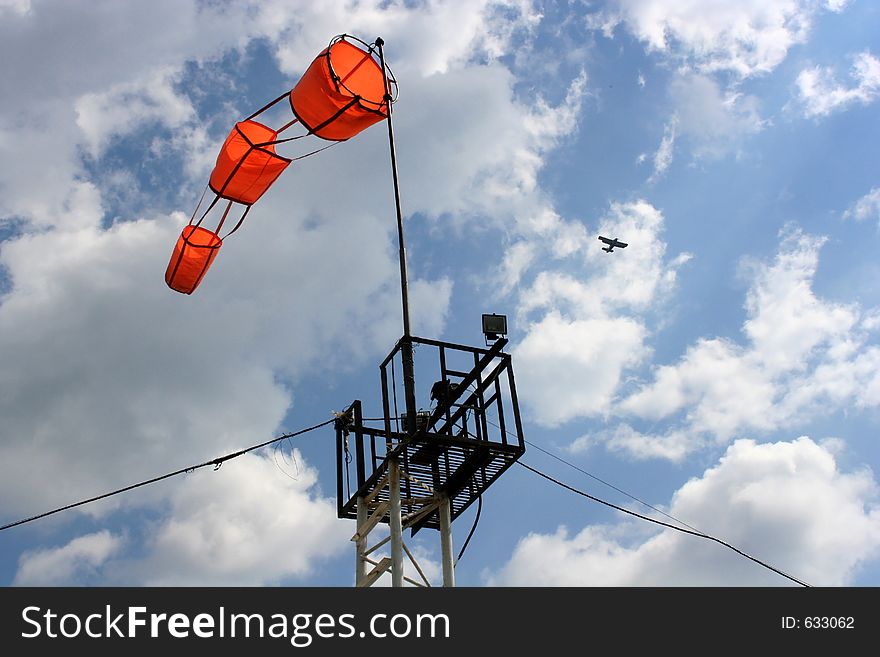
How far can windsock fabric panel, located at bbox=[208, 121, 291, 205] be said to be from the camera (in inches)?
701

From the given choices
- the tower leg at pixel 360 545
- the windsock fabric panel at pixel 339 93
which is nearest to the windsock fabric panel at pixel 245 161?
the windsock fabric panel at pixel 339 93

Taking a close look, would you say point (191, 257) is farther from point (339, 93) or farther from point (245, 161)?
point (339, 93)

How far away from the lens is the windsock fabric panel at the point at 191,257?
1864cm

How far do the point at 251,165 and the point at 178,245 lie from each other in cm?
234

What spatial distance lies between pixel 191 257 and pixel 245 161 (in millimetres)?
2358

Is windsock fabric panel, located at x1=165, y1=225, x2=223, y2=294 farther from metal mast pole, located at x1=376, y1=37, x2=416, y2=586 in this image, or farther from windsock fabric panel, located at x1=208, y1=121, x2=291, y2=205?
metal mast pole, located at x1=376, y1=37, x2=416, y2=586

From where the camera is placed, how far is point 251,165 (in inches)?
703

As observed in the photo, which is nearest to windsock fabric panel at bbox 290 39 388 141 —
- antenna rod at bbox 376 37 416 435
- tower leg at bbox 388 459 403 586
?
antenna rod at bbox 376 37 416 435

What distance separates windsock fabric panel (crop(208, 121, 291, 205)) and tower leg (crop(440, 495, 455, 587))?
7.14 m

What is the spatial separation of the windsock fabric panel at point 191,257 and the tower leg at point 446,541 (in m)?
6.81

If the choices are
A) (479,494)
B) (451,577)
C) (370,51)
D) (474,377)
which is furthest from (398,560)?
(370,51)

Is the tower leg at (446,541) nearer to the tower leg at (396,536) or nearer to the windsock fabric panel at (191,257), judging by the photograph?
the tower leg at (396,536)
